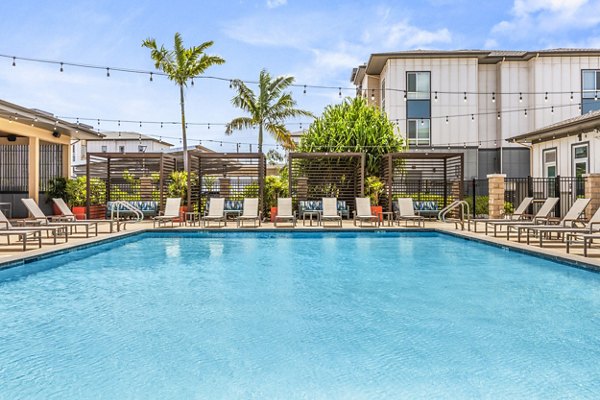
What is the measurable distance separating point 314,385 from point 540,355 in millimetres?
2074

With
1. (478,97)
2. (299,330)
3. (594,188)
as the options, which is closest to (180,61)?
(478,97)

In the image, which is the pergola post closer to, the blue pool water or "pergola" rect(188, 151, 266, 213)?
"pergola" rect(188, 151, 266, 213)

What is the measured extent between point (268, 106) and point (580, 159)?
1493 centimetres

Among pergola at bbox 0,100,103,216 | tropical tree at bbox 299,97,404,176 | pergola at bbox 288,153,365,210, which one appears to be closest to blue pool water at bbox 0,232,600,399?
pergola at bbox 288,153,365,210

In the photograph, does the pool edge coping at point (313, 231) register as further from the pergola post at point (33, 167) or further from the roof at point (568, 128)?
the pergola post at point (33, 167)

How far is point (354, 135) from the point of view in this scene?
1880cm

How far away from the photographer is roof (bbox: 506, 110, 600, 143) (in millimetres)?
14938

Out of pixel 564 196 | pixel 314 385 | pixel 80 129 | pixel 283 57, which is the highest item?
pixel 283 57

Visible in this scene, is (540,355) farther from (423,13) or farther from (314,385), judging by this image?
(423,13)

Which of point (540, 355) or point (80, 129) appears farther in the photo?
point (80, 129)

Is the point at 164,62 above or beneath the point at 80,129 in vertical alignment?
above

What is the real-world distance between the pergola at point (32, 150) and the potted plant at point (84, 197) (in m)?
1.29

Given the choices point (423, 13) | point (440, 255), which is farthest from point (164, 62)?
point (440, 255)

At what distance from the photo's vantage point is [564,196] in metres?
17.2
